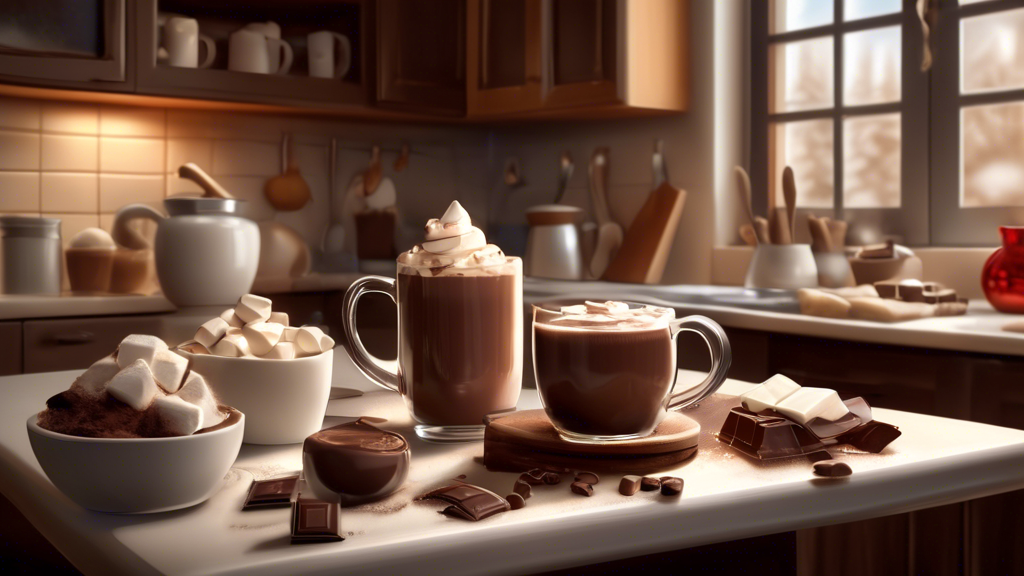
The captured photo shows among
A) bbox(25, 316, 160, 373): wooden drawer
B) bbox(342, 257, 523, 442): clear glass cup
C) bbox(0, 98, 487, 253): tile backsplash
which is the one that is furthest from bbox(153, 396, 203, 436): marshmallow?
bbox(0, 98, 487, 253): tile backsplash

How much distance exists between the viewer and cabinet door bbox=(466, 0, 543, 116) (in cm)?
300

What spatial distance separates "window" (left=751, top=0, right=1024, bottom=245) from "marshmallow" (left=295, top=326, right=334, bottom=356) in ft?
7.32

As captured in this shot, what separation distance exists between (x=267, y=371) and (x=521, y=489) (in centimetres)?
24

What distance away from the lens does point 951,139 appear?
2.54 meters

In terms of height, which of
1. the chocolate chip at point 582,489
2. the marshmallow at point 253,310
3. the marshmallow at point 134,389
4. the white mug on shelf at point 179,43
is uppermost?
the white mug on shelf at point 179,43

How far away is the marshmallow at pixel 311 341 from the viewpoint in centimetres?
73

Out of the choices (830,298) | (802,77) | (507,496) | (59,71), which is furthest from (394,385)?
(802,77)

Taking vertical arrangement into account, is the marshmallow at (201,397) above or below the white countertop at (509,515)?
above

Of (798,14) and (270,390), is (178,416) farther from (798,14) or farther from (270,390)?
(798,14)

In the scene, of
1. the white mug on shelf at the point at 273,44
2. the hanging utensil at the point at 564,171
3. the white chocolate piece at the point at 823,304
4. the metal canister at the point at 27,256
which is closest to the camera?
the white chocolate piece at the point at 823,304

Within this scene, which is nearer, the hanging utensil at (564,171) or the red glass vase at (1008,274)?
the red glass vase at (1008,274)

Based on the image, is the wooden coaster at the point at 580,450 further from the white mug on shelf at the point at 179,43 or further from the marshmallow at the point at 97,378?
the white mug on shelf at the point at 179,43

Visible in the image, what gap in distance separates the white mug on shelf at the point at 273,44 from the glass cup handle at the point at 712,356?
2.62 metres

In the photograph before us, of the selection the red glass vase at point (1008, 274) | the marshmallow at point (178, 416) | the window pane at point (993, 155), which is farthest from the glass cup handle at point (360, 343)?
the window pane at point (993, 155)
